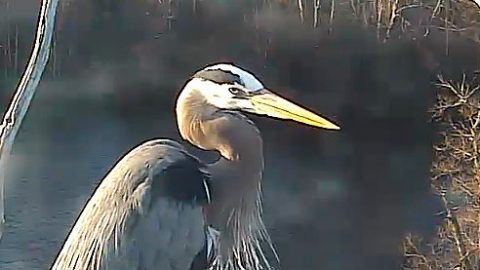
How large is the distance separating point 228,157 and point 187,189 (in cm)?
14

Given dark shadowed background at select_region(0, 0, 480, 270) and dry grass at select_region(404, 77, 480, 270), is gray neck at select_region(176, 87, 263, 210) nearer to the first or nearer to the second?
dark shadowed background at select_region(0, 0, 480, 270)

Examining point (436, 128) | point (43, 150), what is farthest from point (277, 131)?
point (43, 150)

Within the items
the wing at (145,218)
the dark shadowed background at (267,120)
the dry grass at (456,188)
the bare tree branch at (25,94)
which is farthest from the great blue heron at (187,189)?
the dry grass at (456,188)

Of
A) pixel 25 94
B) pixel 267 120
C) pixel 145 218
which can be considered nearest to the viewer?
pixel 25 94

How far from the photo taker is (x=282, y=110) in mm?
2156

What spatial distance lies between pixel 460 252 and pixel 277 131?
4047 mm

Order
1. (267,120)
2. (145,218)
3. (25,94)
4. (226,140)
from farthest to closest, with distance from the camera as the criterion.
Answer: (267,120)
(226,140)
(145,218)
(25,94)

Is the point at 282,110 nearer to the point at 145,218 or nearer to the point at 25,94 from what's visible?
the point at 145,218

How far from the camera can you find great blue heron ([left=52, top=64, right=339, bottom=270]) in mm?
2133

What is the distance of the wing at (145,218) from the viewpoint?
2.13 metres

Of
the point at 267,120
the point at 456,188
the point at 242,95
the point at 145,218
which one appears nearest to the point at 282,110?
the point at 242,95

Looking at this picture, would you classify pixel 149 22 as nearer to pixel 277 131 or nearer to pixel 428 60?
pixel 277 131

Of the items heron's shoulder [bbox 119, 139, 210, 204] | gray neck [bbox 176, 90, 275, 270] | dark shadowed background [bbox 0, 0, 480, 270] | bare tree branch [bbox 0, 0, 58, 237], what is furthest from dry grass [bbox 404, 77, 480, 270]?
bare tree branch [bbox 0, 0, 58, 237]

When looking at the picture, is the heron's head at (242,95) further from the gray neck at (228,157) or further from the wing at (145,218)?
the wing at (145,218)
